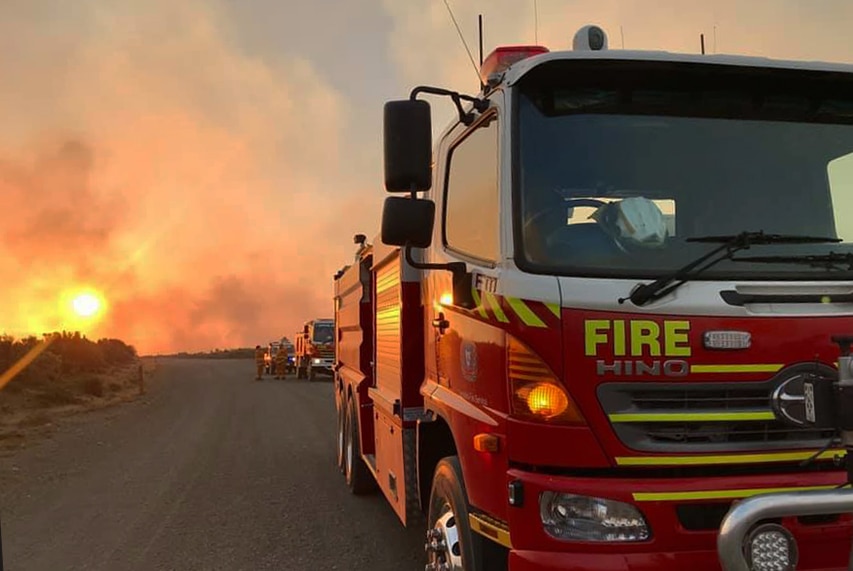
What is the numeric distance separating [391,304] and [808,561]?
3.30 metres

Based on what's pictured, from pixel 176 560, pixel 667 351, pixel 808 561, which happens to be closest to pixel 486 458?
pixel 667 351

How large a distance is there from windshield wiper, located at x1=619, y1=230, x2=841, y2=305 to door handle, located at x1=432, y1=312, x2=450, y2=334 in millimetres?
1277

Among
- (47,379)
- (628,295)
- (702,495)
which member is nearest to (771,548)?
(702,495)

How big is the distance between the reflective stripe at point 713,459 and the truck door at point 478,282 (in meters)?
0.55

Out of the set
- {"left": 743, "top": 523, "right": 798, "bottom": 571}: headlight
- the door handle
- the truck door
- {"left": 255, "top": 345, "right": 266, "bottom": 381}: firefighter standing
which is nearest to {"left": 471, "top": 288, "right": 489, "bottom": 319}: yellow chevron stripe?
the truck door

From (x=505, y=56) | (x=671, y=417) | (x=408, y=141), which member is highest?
(x=505, y=56)

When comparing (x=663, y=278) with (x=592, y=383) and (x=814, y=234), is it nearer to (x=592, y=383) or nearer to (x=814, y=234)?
(x=592, y=383)

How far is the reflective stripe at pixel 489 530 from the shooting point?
2.92 m

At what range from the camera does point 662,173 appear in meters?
3.24

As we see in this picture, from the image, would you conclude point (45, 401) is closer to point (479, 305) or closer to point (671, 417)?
point (479, 305)

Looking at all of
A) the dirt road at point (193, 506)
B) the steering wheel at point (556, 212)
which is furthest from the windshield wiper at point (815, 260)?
the dirt road at point (193, 506)

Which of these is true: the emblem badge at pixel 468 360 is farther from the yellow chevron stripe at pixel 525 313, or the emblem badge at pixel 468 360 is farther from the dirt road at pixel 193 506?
the dirt road at pixel 193 506

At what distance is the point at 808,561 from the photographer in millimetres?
2717

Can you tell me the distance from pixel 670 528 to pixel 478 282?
127 cm
